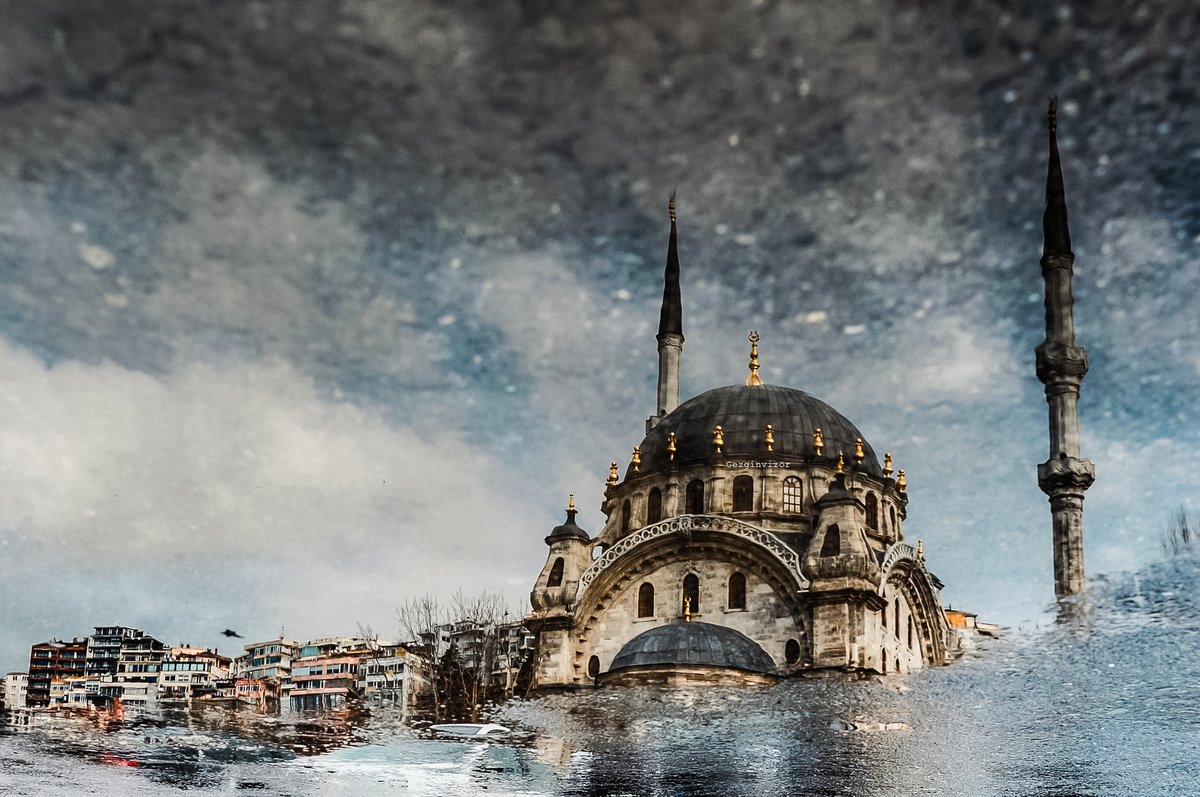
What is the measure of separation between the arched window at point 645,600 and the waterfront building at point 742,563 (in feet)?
0.10

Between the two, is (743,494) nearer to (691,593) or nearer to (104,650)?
(691,593)

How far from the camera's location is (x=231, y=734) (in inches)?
520

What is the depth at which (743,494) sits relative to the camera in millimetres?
29391

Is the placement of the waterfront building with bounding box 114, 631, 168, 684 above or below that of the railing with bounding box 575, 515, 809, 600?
below

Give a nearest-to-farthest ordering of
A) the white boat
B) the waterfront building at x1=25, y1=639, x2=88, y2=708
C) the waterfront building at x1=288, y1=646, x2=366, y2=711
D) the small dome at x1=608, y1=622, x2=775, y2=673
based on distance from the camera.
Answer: the white boat
the small dome at x1=608, y1=622, x2=775, y2=673
the waterfront building at x1=288, y1=646, x2=366, y2=711
the waterfront building at x1=25, y1=639, x2=88, y2=708

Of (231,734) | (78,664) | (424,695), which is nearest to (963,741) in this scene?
(231,734)

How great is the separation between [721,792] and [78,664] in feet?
233

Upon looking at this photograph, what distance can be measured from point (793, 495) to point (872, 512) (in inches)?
89.2

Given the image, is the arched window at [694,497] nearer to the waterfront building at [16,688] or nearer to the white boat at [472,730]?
the white boat at [472,730]

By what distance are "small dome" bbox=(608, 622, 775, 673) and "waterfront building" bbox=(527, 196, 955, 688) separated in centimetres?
4

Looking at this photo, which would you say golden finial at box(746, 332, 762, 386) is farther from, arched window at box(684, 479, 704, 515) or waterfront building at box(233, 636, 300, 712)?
waterfront building at box(233, 636, 300, 712)

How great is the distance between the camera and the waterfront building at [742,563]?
24875 mm

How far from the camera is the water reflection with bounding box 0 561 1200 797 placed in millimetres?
10219

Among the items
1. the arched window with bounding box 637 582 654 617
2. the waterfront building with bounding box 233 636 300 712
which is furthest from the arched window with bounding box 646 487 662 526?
the waterfront building with bounding box 233 636 300 712
